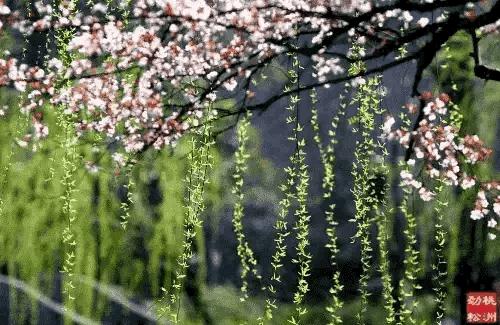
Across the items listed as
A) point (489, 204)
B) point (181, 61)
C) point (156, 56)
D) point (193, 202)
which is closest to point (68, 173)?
point (193, 202)

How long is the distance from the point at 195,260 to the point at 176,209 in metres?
0.48

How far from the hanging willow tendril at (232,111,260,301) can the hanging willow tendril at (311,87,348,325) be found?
601mm

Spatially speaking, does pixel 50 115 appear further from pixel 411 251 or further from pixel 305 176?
pixel 411 251

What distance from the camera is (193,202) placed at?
18.3ft

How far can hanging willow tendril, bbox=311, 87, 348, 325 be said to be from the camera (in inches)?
207

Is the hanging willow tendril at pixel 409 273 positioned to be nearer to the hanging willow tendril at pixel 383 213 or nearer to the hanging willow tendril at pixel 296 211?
the hanging willow tendril at pixel 383 213

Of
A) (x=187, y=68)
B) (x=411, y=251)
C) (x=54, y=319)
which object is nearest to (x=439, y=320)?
(x=411, y=251)

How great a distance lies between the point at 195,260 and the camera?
559 cm

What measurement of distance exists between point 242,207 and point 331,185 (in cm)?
80

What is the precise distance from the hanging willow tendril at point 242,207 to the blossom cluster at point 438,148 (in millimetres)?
1193

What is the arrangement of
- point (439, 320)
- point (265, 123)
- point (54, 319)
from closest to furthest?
point (439, 320)
point (265, 123)
point (54, 319)

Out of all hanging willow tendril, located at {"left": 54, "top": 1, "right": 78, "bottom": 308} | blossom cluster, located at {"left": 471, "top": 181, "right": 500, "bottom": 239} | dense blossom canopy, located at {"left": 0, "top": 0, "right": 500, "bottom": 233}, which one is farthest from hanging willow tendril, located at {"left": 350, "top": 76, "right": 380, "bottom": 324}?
hanging willow tendril, located at {"left": 54, "top": 1, "right": 78, "bottom": 308}

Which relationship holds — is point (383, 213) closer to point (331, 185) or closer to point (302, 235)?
point (331, 185)

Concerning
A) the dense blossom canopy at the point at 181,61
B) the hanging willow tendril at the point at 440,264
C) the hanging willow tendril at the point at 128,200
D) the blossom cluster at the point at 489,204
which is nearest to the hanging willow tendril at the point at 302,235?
the dense blossom canopy at the point at 181,61
